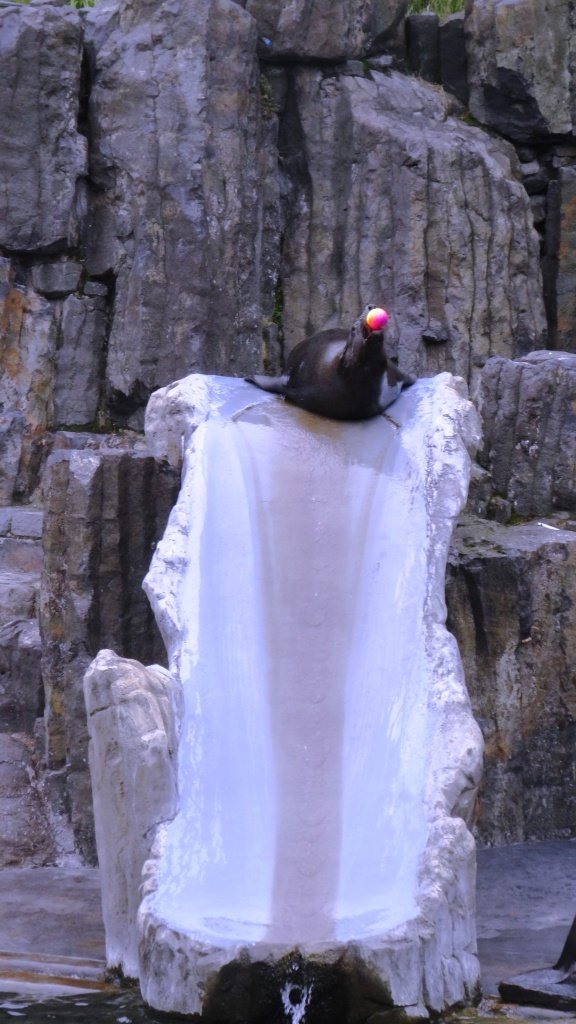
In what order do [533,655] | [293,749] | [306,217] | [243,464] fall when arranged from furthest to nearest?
[306,217] → [533,655] → [243,464] → [293,749]

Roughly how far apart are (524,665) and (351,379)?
4.43 ft

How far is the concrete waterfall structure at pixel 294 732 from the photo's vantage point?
336 centimetres

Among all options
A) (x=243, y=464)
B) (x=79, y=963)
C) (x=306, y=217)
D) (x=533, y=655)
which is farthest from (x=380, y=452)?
(x=306, y=217)

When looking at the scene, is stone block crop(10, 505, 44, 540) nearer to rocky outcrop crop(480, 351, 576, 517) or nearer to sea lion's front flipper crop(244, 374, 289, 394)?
sea lion's front flipper crop(244, 374, 289, 394)

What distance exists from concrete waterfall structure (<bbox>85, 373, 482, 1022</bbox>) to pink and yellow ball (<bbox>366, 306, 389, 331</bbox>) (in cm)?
39

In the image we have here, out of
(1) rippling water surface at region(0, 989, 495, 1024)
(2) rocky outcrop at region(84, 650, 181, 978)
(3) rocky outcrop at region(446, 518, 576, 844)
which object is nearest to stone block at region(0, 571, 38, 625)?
(3) rocky outcrop at region(446, 518, 576, 844)

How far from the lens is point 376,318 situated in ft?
16.4

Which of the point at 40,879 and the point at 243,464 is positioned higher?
the point at 243,464

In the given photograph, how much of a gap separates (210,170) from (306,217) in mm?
848

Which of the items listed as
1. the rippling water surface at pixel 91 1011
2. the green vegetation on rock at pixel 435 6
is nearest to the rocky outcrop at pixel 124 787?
the rippling water surface at pixel 91 1011

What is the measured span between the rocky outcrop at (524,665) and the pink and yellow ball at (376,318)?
101cm

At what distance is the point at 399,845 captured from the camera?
3.71m

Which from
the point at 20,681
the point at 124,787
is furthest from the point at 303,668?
the point at 20,681

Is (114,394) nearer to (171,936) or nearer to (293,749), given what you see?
(293,749)
